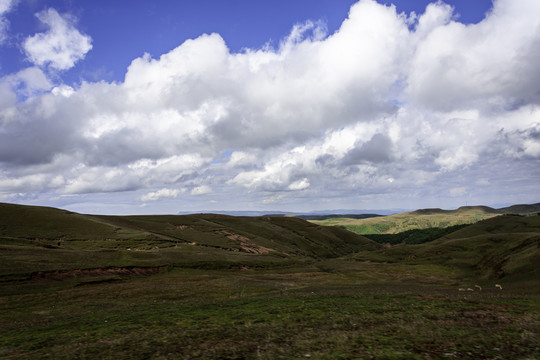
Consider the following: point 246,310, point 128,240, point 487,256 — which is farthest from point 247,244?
point 246,310

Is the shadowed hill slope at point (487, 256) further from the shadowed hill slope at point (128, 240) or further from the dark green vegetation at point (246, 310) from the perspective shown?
the shadowed hill slope at point (128, 240)

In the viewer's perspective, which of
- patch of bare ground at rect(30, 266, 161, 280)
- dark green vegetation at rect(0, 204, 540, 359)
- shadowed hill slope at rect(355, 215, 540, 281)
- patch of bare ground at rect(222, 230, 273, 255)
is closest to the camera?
dark green vegetation at rect(0, 204, 540, 359)

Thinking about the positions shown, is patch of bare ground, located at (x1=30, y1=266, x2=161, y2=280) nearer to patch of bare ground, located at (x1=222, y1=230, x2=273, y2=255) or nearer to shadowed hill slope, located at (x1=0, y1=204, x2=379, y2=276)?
shadowed hill slope, located at (x1=0, y1=204, x2=379, y2=276)

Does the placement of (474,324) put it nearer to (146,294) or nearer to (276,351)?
(276,351)

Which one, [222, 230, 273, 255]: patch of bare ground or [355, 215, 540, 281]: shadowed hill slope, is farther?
[222, 230, 273, 255]: patch of bare ground

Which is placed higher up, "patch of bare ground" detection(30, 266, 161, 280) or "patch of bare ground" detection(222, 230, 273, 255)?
"patch of bare ground" detection(30, 266, 161, 280)

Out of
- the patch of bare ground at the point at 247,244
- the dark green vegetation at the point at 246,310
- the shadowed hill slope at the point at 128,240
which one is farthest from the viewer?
the patch of bare ground at the point at 247,244

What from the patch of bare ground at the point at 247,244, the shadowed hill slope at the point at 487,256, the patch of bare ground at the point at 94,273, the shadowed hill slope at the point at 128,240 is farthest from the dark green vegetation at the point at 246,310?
the patch of bare ground at the point at 247,244

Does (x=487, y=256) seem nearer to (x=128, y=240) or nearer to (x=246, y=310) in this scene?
(x=246, y=310)

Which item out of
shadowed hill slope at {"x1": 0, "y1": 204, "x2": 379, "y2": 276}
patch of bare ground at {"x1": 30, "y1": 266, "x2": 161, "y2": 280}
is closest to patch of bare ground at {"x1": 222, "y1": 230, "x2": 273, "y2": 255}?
shadowed hill slope at {"x1": 0, "y1": 204, "x2": 379, "y2": 276}

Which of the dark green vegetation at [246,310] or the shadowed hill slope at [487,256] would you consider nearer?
the dark green vegetation at [246,310]

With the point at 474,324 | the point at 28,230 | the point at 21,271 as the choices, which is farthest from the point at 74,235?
the point at 474,324

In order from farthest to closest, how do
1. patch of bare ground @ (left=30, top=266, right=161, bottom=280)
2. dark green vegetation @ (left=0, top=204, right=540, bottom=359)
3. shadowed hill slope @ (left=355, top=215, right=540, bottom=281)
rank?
shadowed hill slope @ (left=355, top=215, right=540, bottom=281), patch of bare ground @ (left=30, top=266, right=161, bottom=280), dark green vegetation @ (left=0, top=204, right=540, bottom=359)

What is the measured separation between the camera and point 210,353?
61.1ft
